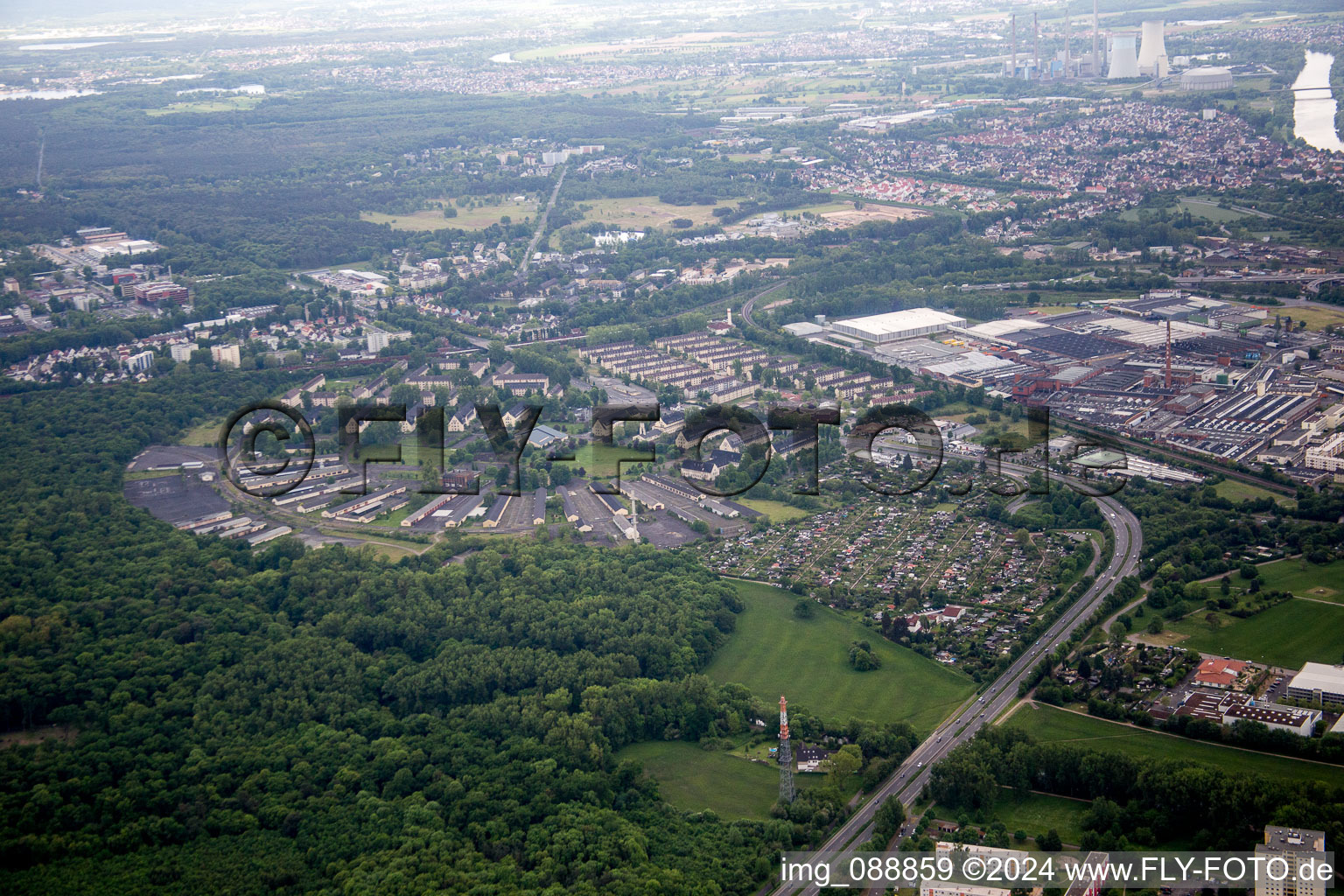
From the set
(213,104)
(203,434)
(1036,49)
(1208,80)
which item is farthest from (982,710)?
(1036,49)

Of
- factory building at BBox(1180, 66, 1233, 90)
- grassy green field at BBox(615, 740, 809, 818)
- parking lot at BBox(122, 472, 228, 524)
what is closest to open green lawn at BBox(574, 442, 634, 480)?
parking lot at BBox(122, 472, 228, 524)

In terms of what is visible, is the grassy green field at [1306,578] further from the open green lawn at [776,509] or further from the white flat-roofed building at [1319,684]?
the open green lawn at [776,509]

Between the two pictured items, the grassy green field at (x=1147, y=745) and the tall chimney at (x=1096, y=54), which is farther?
the tall chimney at (x=1096, y=54)

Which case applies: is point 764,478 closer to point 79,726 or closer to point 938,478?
point 938,478

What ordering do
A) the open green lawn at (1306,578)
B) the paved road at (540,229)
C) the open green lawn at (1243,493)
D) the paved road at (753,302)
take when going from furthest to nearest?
1. the paved road at (540,229)
2. the paved road at (753,302)
3. the open green lawn at (1243,493)
4. the open green lawn at (1306,578)

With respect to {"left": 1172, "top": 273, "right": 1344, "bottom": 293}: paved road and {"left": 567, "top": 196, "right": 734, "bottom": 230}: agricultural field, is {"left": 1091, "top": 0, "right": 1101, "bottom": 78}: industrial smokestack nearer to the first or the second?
{"left": 567, "top": 196, "right": 734, "bottom": 230}: agricultural field

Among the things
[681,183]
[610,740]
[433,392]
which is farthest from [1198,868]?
[681,183]

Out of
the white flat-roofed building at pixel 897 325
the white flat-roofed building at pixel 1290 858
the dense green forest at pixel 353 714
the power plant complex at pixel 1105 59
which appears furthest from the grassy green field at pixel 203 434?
the power plant complex at pixel 1105 59
